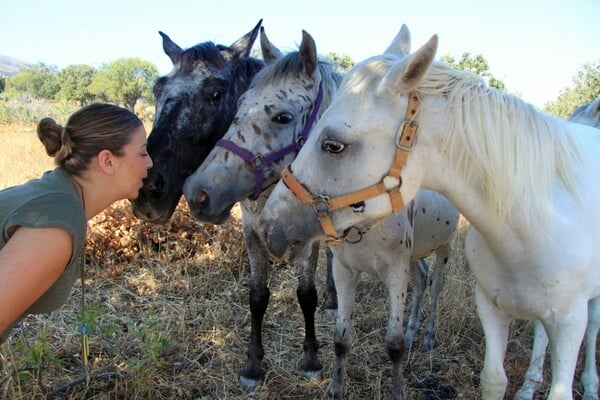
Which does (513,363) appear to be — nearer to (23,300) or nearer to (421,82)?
(421,82)

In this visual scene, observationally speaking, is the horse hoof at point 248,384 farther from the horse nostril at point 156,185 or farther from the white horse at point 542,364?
the white horse at point 542,364

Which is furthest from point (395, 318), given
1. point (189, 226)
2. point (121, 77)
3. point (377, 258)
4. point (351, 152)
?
point (121, 77)

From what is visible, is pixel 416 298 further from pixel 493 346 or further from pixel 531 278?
pixel 531 278

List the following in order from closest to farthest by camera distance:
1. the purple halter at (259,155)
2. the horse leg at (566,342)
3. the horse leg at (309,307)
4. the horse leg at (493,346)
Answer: the horse leg at (566,342) → the horse leg at (493,346) → the purple halter at (259,155) → the horse leg at (309,307)

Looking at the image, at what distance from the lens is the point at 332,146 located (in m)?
1.62

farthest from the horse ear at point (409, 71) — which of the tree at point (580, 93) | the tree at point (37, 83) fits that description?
the tree at point (37, 83)

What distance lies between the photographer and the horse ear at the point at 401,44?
2225 millimetres

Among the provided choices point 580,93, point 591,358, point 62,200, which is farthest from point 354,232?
point 580,93

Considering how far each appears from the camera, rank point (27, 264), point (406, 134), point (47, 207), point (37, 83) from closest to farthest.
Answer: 1. point (27, 264)
2. point (47, 207)
3. point (406, 134)
4. point (37, 83)

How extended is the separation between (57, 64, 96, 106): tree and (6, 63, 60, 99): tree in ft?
6.62

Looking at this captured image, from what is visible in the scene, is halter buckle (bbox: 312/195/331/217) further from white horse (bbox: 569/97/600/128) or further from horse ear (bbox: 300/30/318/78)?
white horse (bbox: 569/97/600/128)

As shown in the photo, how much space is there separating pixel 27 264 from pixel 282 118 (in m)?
1.47

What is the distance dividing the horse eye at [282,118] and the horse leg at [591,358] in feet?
8.09

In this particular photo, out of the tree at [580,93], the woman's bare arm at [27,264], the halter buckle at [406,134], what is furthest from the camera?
the tree at [580,93]
